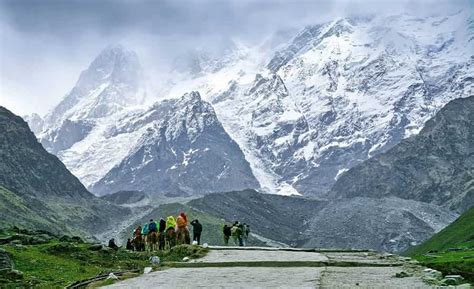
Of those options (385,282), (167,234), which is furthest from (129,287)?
(167,234)

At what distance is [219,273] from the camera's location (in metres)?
33.0

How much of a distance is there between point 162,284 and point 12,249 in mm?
21774

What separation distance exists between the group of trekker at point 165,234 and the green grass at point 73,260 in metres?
6.14

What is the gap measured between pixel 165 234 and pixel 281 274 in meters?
27.7

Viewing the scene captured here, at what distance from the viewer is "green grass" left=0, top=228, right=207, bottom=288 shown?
3914cm

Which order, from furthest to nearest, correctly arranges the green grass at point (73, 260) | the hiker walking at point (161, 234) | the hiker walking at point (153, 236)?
the hiker walking at point (153, 236) < the hiker walking at point (161, 234) < the green grass at point (73, 260)

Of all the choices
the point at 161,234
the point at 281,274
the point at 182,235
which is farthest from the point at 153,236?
the point at 281,274

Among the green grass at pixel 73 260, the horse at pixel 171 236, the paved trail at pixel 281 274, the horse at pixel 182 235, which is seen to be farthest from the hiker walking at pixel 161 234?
the paved trail at pixel 281 274

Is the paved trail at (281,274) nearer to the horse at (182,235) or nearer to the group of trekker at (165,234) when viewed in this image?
the horse at (182,235)

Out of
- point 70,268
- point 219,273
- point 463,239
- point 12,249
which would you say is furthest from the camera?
point 463,239

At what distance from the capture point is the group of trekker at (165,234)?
57875 millimetres

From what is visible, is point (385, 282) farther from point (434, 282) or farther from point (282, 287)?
point (282, 287)

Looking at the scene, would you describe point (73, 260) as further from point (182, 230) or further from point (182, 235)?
point (182, 235)

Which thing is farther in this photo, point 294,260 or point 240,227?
point 240,227
